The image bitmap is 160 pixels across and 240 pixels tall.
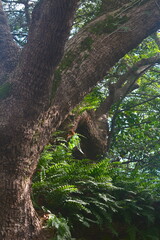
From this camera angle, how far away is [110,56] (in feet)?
12.1

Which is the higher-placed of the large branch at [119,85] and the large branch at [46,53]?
the large branch at [119,85]

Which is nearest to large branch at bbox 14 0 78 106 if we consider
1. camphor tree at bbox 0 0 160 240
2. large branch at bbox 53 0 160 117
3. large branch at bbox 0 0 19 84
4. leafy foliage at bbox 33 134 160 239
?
camphor tree at bbox 0 0 160 240

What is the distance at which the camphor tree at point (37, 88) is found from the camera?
248cm

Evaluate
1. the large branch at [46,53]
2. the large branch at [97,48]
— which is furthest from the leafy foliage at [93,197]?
the large branch at [46,53]

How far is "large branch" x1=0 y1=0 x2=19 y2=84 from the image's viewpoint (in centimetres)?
343

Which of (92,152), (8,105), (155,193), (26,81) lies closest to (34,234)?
(8,105)

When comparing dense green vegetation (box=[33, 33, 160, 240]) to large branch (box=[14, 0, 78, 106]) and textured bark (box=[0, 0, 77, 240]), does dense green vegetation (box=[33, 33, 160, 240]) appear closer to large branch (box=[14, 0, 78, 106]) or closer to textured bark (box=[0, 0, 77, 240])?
textured bark (box=[0, 0, 77, 240])

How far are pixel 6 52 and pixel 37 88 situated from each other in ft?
4.13

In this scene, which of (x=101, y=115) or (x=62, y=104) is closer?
(x=62, y=104)

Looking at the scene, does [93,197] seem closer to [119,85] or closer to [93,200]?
[93,200]

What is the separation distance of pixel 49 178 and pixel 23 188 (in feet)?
3.20

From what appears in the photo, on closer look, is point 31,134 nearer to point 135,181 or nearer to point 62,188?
point 62,188

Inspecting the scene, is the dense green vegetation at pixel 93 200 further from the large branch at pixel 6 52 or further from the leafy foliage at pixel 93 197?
the large branch at pixel 6 52

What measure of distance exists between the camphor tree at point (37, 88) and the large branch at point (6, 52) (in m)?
0.01
